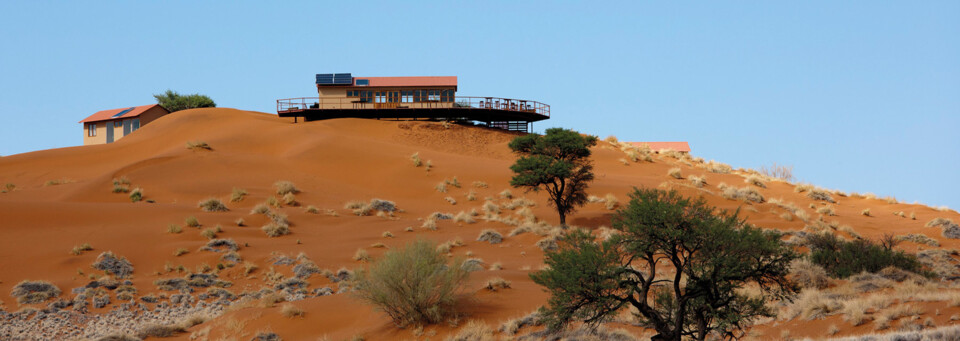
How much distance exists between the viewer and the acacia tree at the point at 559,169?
37969 millimetres

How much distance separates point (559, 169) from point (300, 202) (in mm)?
13060

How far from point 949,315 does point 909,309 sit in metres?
0.78

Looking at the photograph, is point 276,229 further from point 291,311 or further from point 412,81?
point 412,81

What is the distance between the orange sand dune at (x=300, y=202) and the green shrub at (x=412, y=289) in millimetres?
507

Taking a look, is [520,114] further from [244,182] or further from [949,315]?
[949,315]

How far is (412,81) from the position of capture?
208 ft

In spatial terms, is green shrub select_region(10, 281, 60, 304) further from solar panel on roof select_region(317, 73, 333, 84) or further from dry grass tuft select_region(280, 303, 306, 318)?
solar panel on roof select_region(317, 73, 333, 84)

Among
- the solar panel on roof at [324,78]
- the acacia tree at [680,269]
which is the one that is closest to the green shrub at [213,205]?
the acacia tree at [680,269]

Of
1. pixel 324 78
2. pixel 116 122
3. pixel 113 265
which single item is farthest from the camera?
pixel 116 122

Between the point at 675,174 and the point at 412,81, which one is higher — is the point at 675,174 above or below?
below

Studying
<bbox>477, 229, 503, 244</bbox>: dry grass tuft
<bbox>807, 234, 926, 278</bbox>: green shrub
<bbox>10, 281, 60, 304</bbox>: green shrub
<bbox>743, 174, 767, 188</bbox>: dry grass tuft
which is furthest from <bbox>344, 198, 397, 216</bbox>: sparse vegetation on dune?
<bbox>743, 174, 767, 188</bbox>: dry grass tuft

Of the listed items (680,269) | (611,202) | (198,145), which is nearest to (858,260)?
(680,269)

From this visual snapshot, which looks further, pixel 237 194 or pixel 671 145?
pixel 671 145

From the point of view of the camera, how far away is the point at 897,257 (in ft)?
80.9
